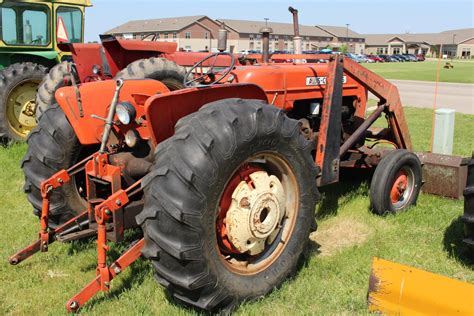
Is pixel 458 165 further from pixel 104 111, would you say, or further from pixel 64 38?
pixel 64 38

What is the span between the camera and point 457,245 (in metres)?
4.01

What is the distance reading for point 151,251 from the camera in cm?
267

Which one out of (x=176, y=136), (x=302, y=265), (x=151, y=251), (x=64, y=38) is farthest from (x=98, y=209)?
(x=64, y=38)

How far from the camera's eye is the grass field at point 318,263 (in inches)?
123

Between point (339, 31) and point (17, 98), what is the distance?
361 feet

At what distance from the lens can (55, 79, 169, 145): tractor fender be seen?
3.45 meters

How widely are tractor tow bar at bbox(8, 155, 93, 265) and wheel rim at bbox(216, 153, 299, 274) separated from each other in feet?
3.77

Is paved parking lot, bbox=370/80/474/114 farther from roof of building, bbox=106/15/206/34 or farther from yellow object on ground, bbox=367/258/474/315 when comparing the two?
roof of building, bbox=106/15/206/34

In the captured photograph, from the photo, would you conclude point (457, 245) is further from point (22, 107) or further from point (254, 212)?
point (22, 107)

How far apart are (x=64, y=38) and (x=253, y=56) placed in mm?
5141

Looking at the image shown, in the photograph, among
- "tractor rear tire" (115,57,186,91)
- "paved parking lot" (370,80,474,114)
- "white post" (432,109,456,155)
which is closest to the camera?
"tractor rear tire" (115,57,186,91)

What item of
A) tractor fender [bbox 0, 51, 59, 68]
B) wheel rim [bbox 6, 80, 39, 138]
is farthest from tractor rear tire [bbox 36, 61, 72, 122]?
tractor fender [bbox 0, 51, 59, 68]

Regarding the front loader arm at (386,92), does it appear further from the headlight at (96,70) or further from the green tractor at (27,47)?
the green tractor at (27,47)

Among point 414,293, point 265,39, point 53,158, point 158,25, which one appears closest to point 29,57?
point 265,39
